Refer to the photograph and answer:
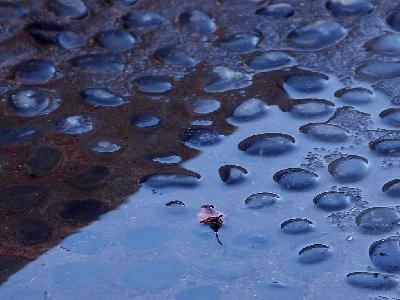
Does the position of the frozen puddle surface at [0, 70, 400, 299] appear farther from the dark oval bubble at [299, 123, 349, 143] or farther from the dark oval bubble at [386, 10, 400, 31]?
the dark oval bubble at [386, 10, 400, 31]

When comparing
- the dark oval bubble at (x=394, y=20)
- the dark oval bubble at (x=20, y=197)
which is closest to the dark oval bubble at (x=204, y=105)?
the dark oval bubble at (x=20, y=197)

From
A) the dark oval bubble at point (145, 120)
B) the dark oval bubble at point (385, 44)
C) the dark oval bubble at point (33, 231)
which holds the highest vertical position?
the dark oval bubble at point (385, 44)

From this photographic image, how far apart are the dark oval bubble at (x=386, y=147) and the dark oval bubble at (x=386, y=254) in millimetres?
289

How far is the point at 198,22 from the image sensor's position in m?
2.55

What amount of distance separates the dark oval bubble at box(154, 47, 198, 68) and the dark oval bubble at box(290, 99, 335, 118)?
32 cm

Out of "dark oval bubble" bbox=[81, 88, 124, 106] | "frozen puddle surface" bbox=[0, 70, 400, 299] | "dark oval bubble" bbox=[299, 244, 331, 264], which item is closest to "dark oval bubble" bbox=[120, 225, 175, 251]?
"frozen puddle surface" bbox=[0, 70, 400, 299]

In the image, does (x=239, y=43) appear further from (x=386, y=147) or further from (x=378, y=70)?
(x=386, y=147)

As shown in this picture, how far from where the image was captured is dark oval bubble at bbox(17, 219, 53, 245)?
189cm

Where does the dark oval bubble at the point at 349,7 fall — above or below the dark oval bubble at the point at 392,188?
above

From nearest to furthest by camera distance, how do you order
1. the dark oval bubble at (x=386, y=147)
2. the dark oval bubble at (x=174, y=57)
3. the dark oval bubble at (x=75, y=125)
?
the dark oval bubble at (x=386, y=147) < the dark oval bubble at (x=75, y=125) < the dark oval bubble at (x=174, y=57)

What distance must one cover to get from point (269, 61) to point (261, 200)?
56cm

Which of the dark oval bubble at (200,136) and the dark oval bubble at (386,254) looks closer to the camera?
the dark oval bubble at (386,254)

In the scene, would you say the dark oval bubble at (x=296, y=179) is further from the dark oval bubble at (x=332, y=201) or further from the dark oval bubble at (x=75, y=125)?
the dark oval bubble at (x=75, y=125)

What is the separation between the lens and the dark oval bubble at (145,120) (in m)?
2.21
